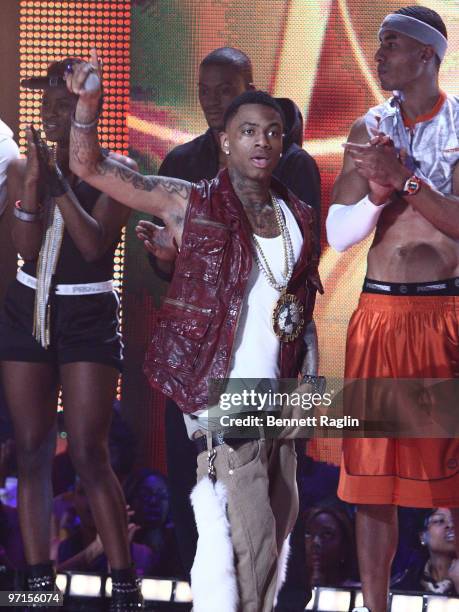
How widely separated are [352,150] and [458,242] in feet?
2.00

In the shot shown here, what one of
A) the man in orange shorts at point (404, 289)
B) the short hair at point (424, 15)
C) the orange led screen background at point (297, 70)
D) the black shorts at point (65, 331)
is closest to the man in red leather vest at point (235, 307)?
the man in orange shorts at point (404, 289)

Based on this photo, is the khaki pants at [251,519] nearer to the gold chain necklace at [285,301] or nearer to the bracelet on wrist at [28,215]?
the gold chain necklace at [285,301]

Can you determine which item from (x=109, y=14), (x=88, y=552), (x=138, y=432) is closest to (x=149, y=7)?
(x=109, y=14)

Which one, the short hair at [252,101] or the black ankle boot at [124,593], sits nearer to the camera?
the short hair at [252,101]

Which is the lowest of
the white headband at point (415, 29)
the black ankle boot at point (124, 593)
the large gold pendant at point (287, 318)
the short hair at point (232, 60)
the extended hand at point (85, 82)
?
the black ankle boot at point (124, 593)

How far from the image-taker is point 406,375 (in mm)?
4094

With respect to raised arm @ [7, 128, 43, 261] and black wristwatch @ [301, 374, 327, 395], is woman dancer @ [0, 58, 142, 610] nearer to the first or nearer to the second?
raised arm @ [7, 128, 43, 261]

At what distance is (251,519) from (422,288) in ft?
4.05

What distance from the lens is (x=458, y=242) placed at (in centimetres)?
415

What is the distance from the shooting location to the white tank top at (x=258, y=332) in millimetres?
3631

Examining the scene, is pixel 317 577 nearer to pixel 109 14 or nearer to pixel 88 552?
pixel 88 552

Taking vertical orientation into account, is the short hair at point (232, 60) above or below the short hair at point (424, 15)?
above

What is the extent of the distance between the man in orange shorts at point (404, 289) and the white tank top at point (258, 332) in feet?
1.86

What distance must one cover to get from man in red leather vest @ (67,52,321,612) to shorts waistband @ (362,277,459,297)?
1.50 feet
